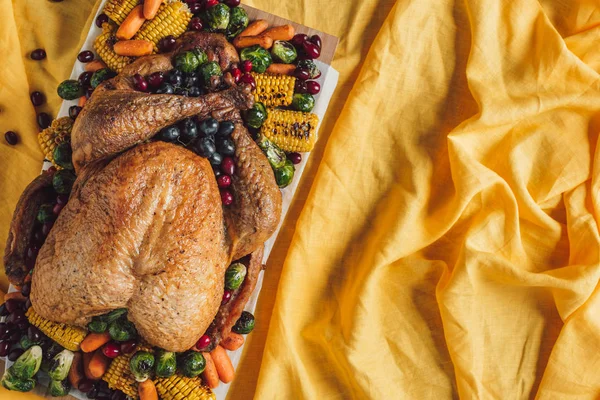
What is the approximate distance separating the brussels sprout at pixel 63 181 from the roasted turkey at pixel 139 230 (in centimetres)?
28

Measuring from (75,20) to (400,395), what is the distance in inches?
123

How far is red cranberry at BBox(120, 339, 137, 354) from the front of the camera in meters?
3.19

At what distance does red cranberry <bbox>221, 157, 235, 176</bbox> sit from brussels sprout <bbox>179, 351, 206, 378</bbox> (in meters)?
0.98

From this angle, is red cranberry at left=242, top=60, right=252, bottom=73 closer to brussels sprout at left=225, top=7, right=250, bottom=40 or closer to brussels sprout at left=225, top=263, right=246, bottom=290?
brussels sprout at left=225, top=7, right=250, bottom=40

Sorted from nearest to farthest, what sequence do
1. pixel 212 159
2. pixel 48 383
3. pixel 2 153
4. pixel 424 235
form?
1. pixel 212 159
2. pixel 48 383
3. pixel 424 235
4. pixel 2 153

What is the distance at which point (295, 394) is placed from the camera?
3.61 meters

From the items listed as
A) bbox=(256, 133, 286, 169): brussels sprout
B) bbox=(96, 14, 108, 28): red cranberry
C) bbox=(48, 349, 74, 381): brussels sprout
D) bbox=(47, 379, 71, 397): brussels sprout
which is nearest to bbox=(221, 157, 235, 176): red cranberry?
bbox=(256, 133, 286, 169): brussels sprout

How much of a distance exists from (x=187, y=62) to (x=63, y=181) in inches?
36.3

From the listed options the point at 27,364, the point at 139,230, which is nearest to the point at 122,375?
the point at 27,364

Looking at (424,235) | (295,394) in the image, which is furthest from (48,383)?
(424,235)

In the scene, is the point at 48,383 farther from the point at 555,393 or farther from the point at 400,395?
the point at 555,393

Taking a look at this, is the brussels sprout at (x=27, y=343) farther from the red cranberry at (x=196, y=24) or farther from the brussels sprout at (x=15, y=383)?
the red cranberry at (x=196, y=24)

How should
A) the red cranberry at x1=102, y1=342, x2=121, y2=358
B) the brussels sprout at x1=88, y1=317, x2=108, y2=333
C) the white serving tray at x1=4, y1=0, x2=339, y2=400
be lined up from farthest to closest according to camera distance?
the white serving tray at x1=4, y1=0, x2=339, y2=400 → the red cranberry at x1=102, y1=342, x2=121, y2=358 → the brussels sprout at x1=88, y1=317, x2=108, y2=333

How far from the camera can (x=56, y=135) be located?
3.36m
